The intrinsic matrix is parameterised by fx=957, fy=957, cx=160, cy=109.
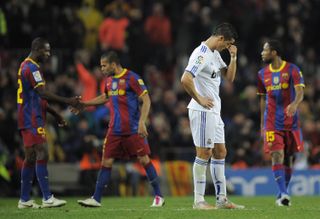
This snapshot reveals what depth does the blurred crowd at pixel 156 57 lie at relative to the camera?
2238 cm

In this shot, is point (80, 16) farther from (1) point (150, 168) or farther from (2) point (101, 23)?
(1) point (150, 168)

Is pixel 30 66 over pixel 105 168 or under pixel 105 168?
over

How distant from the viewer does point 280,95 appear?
1527 cm

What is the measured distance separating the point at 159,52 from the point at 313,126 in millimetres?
4890

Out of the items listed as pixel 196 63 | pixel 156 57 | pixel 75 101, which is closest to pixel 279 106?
pixel 196 63

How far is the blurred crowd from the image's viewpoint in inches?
881

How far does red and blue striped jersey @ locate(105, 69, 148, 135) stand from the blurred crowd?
267 inches

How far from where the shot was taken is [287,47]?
25469mm

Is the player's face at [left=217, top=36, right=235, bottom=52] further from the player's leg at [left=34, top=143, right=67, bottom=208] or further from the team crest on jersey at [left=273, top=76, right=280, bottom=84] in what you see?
the player's leg at [left=34, top=143, right=67, bottom=208]

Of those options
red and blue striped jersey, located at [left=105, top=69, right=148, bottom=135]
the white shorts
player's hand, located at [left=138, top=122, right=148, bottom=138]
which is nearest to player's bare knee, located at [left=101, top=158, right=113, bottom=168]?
red and blue striped jersey, located at [left=105, top=69, right=148, bottom=135]

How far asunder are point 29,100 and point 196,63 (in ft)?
9.55

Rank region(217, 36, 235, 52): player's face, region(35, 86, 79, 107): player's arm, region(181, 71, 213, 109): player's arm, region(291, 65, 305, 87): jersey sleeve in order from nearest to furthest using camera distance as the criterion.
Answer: region(181, 71, 213, 109): player's arm < region(217, 36, 235, 52): player's face < region(35, 86, 79, 107): player's arm < region(291, 65, 305, 87): jersey sleeve

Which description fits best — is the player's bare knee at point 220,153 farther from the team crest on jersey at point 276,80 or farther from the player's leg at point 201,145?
the team crest on jersey at point 276,80

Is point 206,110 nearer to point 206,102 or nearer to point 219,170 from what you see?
point 206,102
